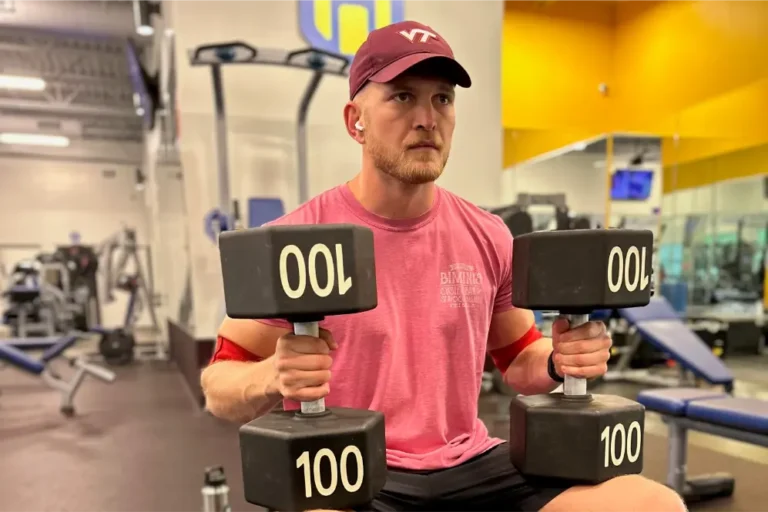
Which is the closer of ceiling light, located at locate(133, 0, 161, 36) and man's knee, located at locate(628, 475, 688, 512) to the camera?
man's knee, located at locate(628, 475, 688, 512)

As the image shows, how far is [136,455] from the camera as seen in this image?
112 inches

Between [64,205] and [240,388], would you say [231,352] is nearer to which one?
[240,388]

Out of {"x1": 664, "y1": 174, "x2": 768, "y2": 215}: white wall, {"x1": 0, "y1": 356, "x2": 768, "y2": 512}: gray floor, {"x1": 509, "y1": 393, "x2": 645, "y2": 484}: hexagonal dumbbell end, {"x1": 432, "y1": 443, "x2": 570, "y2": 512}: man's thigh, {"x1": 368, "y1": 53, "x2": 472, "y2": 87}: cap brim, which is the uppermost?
{"x1": 368, "y1": 53, "x2": 472, "y2": 87}: cap brim

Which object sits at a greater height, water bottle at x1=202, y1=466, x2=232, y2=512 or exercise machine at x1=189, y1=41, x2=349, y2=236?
exercise machine at x1=189, y1=41, x2=349, y2=236

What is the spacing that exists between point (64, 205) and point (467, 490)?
36.4 ft

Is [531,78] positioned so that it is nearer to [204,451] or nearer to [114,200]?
[204,451]

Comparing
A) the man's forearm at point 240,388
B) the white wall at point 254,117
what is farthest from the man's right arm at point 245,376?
the white wall at point 254,117

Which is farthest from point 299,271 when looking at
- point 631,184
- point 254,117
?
point 631,184

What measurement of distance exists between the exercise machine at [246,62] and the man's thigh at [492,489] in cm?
244

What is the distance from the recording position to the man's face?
106 cm

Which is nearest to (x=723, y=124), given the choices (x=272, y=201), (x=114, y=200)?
(x=272, y=201)

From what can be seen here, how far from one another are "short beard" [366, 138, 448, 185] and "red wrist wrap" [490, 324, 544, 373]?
459mm

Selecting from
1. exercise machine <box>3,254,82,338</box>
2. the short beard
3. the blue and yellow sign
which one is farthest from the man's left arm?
exercise machine <box>3,254,82,338</box>

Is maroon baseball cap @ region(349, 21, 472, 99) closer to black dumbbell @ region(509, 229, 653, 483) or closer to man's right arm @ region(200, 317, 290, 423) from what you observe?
black dumbbell @ region(509, 229, 653, 483)
